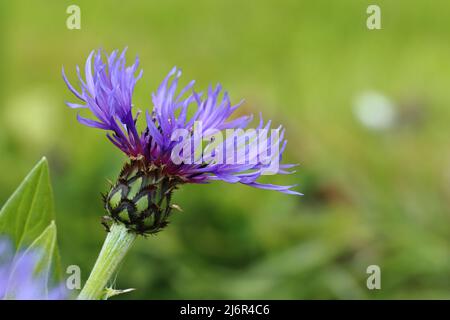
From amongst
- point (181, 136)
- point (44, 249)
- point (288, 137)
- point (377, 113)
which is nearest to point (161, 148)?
point (181, 136)

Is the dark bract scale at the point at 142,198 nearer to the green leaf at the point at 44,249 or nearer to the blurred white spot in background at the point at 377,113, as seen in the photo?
the green leaf at the point at 44,249

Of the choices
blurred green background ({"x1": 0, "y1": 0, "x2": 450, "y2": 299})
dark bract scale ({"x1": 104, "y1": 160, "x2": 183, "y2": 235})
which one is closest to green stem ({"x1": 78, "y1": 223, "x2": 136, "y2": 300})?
dark bract scale ({"x1": 104, "y1": 160, "x2": 183, "y2": 235})

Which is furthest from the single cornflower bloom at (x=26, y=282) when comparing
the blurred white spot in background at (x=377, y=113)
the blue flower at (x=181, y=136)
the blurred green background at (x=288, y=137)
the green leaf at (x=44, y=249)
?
the blurred white spot in background at (x=377, y=113)

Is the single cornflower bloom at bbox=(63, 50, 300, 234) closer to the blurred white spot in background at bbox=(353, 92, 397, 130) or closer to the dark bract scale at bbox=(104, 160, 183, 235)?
the dark bract scale at bbox=(104, 160, 183, 235)

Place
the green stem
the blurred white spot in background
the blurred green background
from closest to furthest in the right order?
the green stem < the blurred green background < the blurred white spot in background

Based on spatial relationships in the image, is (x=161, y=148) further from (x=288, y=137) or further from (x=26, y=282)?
(x=288, y=137)

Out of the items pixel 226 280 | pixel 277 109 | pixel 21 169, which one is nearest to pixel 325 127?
pixel 277 109
